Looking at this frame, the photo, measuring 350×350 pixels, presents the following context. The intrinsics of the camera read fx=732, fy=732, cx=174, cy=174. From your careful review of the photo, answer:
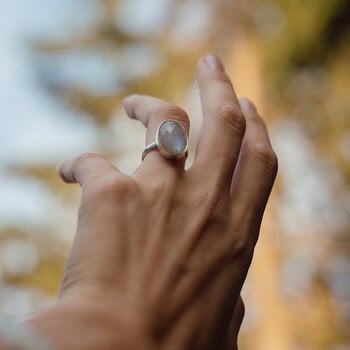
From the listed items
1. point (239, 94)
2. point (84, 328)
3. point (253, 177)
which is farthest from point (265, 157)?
point (239, 94)

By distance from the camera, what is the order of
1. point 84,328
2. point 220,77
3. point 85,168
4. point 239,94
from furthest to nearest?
1. point 239,94
2. point 220,77
3. point 85,168
4. point 84,328

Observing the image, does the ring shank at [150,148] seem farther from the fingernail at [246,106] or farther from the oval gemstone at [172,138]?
the fingernail at [246,106]

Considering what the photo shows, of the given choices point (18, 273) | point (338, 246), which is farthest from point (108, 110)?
point (338, 246)

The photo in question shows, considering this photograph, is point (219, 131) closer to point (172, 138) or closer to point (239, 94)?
point (172, 138)

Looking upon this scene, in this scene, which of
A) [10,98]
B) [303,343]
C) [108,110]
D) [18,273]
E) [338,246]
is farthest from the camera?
[10,98]

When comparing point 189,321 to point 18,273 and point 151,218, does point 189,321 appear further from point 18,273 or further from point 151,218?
point 18,273

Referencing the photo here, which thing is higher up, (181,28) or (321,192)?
(181,28)
